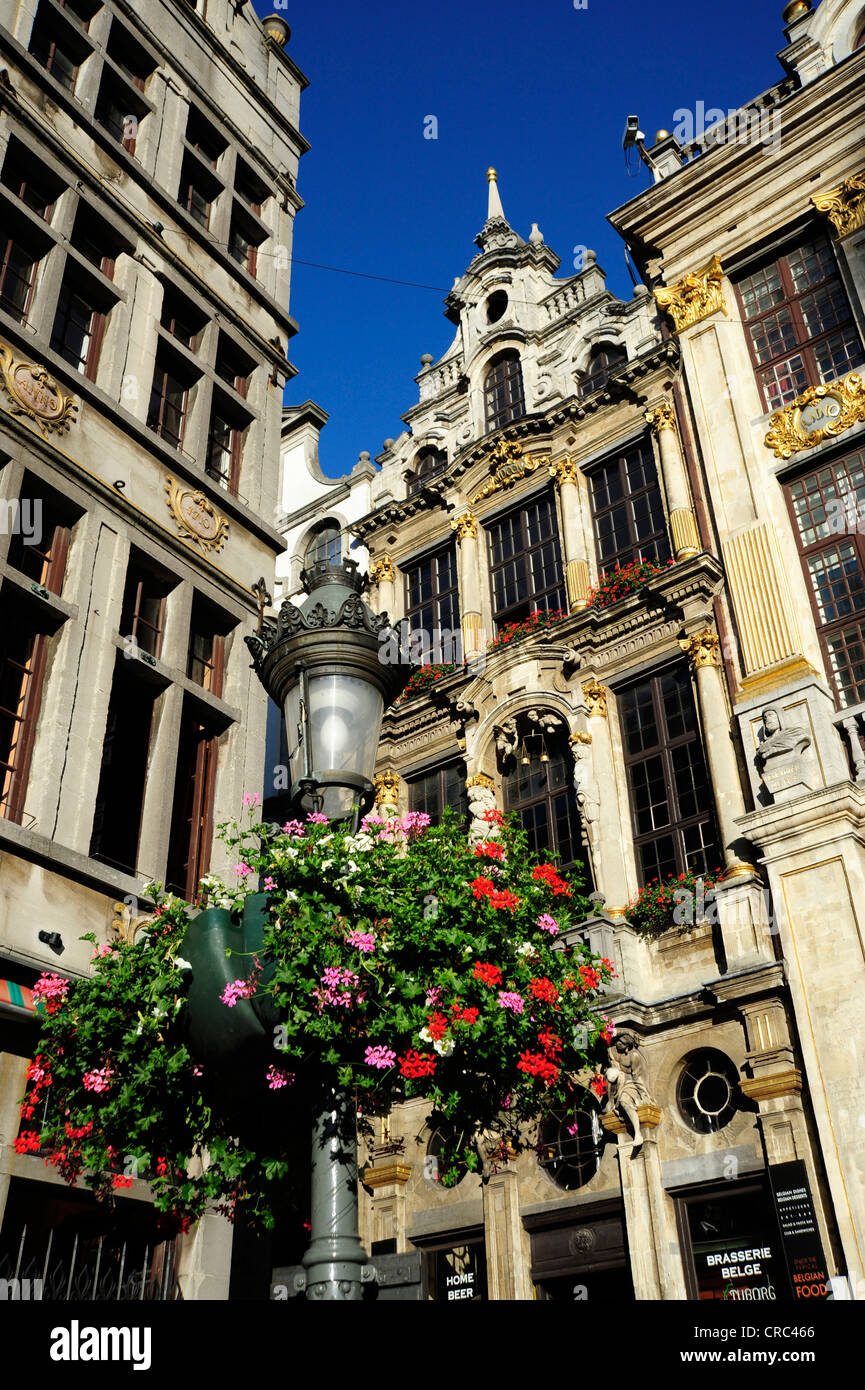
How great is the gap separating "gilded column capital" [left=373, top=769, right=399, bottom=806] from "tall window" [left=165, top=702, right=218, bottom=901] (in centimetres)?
860

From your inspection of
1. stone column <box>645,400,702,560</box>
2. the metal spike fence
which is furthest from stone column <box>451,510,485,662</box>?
the metal spike fence

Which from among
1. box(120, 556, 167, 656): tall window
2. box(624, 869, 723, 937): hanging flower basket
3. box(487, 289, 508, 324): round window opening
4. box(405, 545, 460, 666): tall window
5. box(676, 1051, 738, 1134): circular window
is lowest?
box(676, 1051, 738, 1134): circular window

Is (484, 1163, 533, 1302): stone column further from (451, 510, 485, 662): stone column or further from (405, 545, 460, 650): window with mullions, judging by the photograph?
(405, 545, 460, 650): window with mullions

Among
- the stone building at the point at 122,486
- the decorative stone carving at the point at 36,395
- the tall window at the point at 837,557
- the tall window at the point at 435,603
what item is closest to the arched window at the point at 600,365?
the tall window at the point at 435,603

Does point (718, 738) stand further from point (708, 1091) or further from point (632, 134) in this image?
point (632, 134)

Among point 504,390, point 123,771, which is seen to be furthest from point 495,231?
point 123,771

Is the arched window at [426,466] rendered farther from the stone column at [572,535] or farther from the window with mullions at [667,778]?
the window with mullions at [667,778]

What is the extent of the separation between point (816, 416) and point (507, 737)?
788 cm

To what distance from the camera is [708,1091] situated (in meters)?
17.2

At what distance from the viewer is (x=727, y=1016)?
17078 millimetres

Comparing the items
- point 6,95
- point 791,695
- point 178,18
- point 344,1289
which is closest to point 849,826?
point 791,695

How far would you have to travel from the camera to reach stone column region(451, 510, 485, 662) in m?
24.5

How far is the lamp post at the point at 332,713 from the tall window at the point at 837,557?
12272 millimetres
